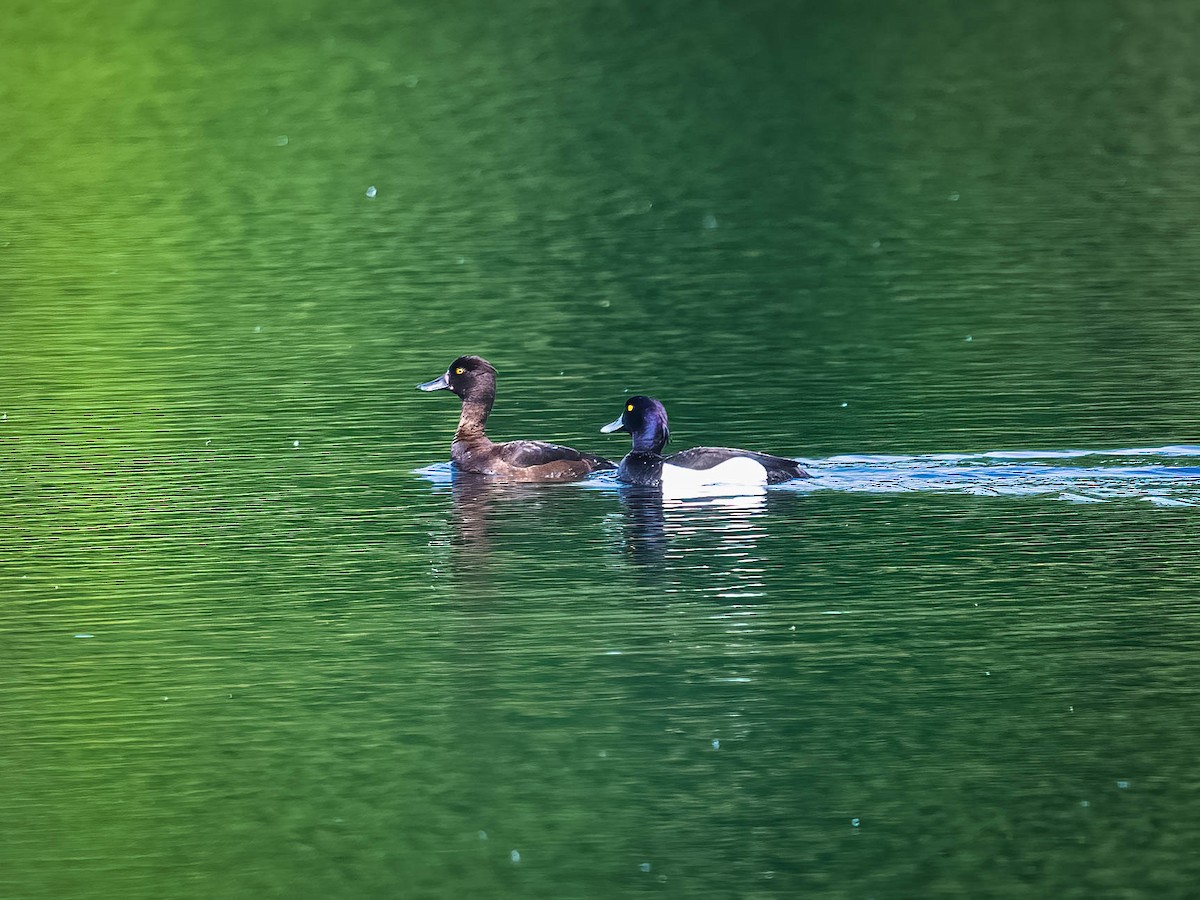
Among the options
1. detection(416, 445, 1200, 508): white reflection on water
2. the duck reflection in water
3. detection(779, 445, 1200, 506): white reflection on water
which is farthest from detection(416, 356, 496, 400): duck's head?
detection(779, 445, 1200, 506): white reflection on water

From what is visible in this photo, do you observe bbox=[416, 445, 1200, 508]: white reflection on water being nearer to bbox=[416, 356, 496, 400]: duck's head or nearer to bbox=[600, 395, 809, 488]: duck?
bbox=[600, 395, 809, 488]: duck

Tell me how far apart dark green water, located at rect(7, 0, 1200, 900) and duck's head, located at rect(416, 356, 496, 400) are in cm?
67

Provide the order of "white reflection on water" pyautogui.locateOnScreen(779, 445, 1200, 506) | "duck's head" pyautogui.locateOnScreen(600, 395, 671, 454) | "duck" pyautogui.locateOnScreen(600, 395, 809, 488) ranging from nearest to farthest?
"white reflection on water" pyautogui.locateOnScreen(779, 445, 1200, 506)
"duck" pyautogui.locateOnScreen(600, 395, 809, 488)
"duck's head" pyautogui.locateOnScreen(600, 395, 671, 454)

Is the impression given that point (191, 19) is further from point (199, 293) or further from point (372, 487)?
point (372, 487)

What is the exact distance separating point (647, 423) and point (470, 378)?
2.38 meters

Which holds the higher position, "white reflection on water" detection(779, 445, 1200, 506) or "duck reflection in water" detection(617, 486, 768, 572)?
"white reflection on water" detection(779, 445, 1200, 506)

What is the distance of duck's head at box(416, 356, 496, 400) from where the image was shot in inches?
846

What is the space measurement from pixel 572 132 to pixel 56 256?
45.1 feet

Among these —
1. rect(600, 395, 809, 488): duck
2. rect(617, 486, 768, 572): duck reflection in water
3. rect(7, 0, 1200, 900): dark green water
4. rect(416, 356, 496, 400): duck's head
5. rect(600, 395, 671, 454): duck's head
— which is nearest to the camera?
rect(7, 0, 1200, 900): dark green water

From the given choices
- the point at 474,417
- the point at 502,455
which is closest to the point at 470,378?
the point at 474,417

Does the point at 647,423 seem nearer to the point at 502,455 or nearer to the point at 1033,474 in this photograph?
the point at 502,455

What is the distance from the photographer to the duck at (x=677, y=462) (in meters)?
18.7

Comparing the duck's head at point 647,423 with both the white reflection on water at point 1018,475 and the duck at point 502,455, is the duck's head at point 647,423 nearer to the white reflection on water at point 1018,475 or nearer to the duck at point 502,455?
the duck at point 502,455

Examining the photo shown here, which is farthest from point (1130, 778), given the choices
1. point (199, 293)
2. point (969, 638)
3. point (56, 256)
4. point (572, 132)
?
point (572, 132)
